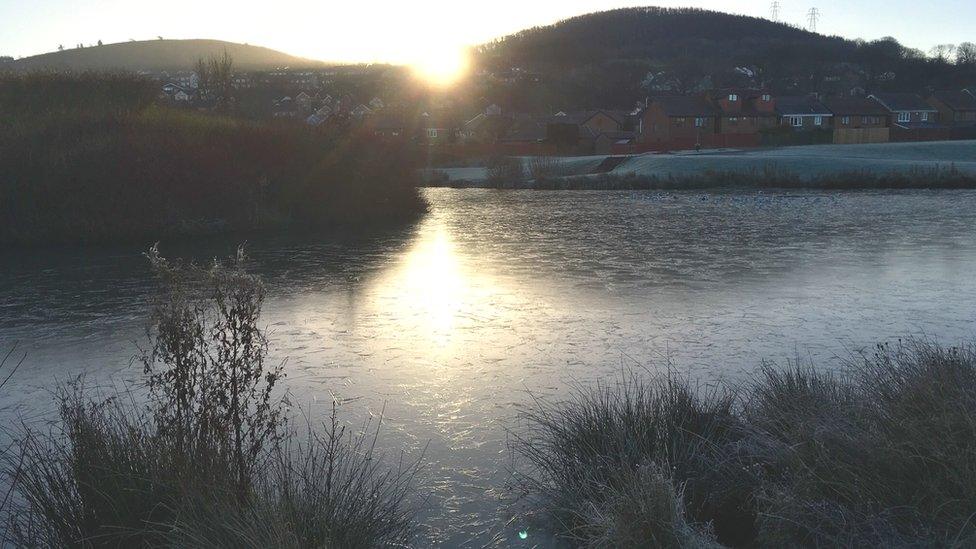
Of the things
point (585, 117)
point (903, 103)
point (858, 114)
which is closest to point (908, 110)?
point (903, 103)

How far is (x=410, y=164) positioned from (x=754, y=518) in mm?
25708

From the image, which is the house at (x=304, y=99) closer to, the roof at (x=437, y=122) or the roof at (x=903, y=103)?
the roof at (x=437, y=122)

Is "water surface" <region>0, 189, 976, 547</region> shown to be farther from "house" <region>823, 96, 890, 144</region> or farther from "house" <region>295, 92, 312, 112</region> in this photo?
"house" <region>295, 92, 312, 112</region>

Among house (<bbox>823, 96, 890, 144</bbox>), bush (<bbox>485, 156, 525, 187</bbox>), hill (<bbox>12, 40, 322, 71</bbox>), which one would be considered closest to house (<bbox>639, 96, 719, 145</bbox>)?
house (<bbox>823, 96, 890, 144</bbox>)

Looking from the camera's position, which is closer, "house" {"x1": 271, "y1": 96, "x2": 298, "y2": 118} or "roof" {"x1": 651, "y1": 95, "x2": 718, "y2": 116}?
"house" {"x1": 271, "y1": 96, "x2": 298, "y2": 118}

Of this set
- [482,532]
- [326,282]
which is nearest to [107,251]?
[326,282]

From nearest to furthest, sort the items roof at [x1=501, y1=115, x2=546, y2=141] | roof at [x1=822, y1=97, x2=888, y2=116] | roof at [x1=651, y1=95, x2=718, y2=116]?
roof at [x1=651, y1=95, x2=718, y2=116], roof at [x1=822, y1=97, x2=888, y2=116], roof at [x1=501, y1=115, x2=546, y2=141]

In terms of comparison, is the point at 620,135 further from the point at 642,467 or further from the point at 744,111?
the point at 642,467

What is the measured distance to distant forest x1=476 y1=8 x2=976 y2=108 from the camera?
110 meters

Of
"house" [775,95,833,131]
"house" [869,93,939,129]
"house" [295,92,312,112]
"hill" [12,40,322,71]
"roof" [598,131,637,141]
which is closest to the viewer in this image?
"roof" [598,131,637,141]

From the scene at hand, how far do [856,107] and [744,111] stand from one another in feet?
34.6

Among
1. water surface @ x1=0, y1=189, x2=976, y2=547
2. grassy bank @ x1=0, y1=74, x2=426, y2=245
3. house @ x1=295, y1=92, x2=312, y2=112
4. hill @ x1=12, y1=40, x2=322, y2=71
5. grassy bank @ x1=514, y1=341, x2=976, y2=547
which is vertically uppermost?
hill @ x1=12, y1=40, x2=322, y2=71

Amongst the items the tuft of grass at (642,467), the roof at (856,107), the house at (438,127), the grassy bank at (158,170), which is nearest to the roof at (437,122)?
the house at (438,127)

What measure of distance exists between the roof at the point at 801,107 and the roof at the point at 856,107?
0.86 metres
